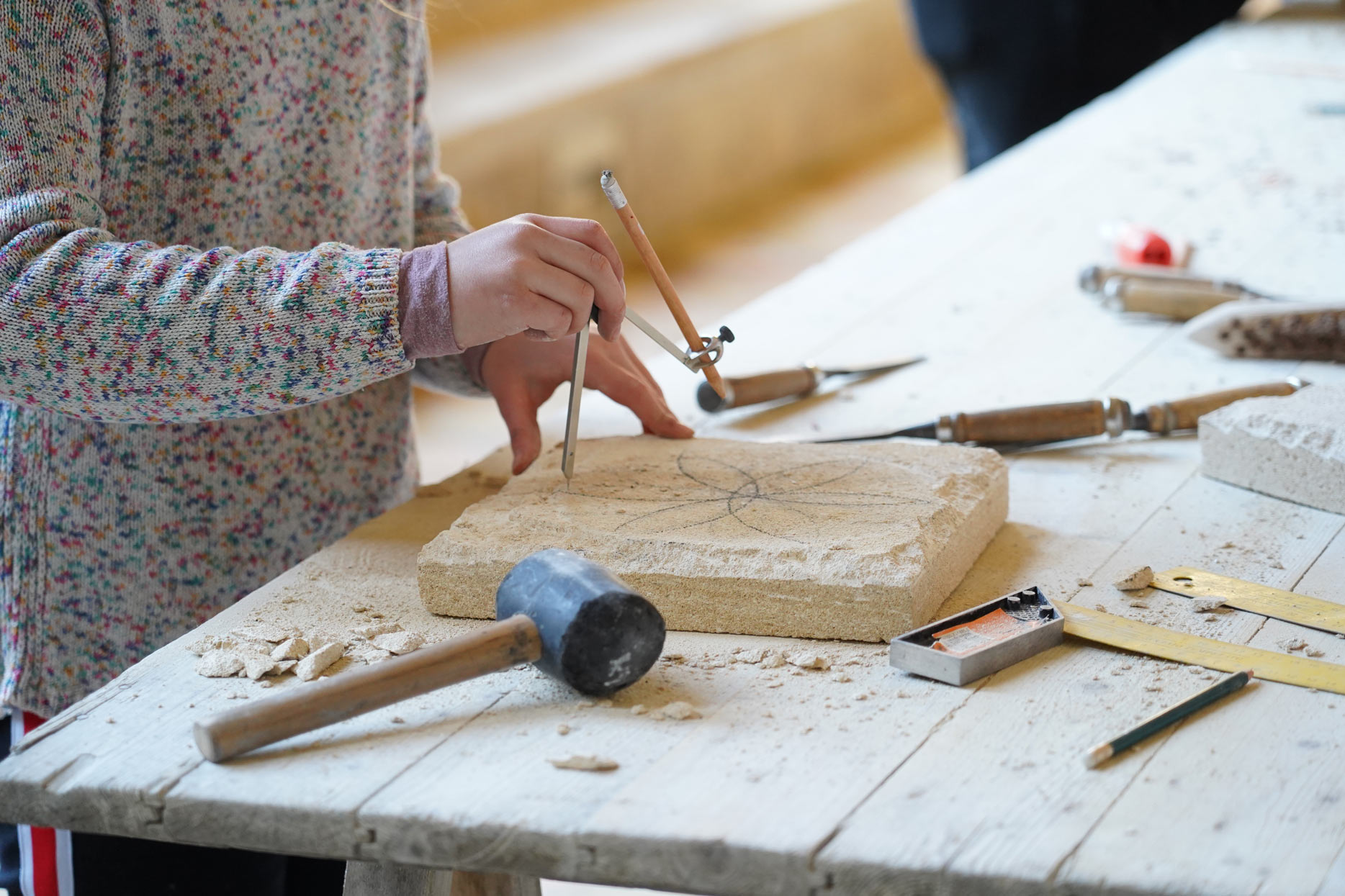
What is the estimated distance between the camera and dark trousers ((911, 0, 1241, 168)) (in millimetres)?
3271

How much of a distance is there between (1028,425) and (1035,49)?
224 cm

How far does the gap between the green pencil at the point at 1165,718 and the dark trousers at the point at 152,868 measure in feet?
2.42

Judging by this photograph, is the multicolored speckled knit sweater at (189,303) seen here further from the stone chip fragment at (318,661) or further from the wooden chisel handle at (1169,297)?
the wooden chisel handle at (1169,297)

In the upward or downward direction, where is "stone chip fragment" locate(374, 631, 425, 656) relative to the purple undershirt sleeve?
downward

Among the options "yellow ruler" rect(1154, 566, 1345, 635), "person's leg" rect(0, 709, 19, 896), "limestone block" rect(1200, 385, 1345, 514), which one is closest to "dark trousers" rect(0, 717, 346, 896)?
"person's leg" rect(0, 709, 19, 896)

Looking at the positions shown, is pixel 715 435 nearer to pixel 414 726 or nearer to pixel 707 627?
pixel 707 627

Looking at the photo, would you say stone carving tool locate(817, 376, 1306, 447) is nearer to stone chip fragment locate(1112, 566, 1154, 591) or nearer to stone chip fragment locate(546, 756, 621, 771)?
stone chip fragment locate(1112, 566, 1154, 591)

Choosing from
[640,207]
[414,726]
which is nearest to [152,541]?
[414,726]

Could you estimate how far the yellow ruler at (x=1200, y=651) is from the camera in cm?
93

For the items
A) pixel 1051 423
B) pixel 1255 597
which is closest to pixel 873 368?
pixel 1051 423

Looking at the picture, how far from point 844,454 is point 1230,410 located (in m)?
0.38

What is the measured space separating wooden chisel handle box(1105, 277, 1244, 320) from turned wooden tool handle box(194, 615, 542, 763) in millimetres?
1106

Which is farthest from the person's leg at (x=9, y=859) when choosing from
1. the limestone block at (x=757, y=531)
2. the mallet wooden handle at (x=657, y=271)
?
the mallet wooden handle at (x=657, y=271)

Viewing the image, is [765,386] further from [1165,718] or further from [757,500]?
[1165,718]
